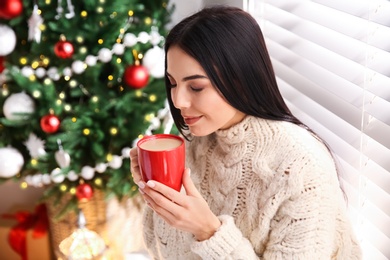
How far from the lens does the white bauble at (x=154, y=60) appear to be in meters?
2.03

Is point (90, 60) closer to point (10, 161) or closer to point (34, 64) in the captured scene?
point (34, 64)

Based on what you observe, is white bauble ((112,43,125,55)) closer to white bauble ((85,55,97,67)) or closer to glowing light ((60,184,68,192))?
white bauble ((85,55,97,67))

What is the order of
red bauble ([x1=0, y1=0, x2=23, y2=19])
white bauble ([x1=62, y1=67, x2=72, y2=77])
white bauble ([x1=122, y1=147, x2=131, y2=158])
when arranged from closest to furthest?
red bauble ([x1=0, y1=0, x2=23, y2=19]), white bauble ([x1=62, y1=67, x2=72, y2=77]), white bauble ([x1=122, y1=147, x2=131, y2=158])

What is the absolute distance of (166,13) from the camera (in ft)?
7.54

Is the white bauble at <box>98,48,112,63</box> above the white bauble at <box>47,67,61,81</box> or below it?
above

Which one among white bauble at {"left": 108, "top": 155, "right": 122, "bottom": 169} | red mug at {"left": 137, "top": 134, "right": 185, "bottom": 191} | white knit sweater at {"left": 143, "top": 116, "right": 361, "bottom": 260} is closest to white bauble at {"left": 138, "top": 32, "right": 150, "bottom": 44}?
white bauble at {"left": 108, "top": 155, "right": 122, "bottom": 169}

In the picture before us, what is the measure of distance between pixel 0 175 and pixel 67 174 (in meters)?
0.27

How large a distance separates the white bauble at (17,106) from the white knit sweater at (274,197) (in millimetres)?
1025

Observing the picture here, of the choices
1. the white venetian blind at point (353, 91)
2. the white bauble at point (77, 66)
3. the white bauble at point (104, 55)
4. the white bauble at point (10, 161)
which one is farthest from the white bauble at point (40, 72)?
the white venetian blind at point (353, 91)

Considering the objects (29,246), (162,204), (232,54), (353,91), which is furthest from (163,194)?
(29,246)

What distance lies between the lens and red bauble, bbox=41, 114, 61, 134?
1.95 meters

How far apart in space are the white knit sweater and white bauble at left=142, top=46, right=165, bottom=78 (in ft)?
2.86

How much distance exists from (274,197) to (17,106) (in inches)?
49.1

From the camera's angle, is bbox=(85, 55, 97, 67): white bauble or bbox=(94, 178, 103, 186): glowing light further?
bbox=(94, 178, 103, 186): glowing light
